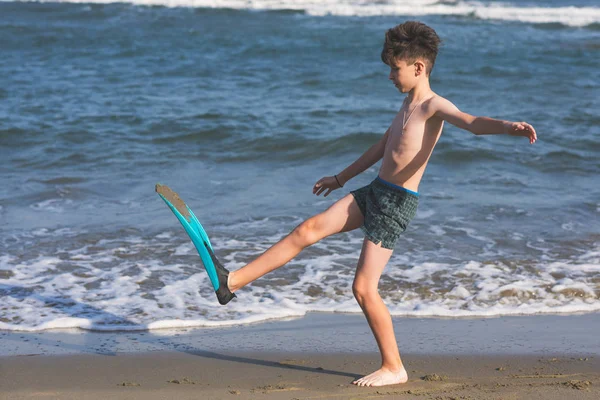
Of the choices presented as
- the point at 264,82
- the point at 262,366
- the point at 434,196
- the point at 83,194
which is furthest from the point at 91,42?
the point at 262,366

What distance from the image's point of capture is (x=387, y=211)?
3297 mm

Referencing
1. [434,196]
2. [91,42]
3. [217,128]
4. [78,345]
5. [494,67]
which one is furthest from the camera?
[91,42]

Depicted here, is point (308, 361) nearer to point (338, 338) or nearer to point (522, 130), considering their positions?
point (338, 338)

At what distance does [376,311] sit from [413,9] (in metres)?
23.7

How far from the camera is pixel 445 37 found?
18297mm

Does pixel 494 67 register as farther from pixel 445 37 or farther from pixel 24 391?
pixel 24 391

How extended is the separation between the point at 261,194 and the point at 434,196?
5.46ft

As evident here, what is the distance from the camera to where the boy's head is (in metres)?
3.17

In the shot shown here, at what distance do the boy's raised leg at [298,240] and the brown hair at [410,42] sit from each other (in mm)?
704

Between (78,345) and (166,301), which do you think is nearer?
(78,345)

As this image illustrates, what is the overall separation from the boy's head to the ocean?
180cm

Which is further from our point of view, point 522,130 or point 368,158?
point 368,158

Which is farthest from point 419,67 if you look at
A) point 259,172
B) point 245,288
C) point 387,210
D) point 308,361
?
point 259,172

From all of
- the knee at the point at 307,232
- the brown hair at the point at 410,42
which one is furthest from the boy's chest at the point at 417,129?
the knee at the point at 307,232
